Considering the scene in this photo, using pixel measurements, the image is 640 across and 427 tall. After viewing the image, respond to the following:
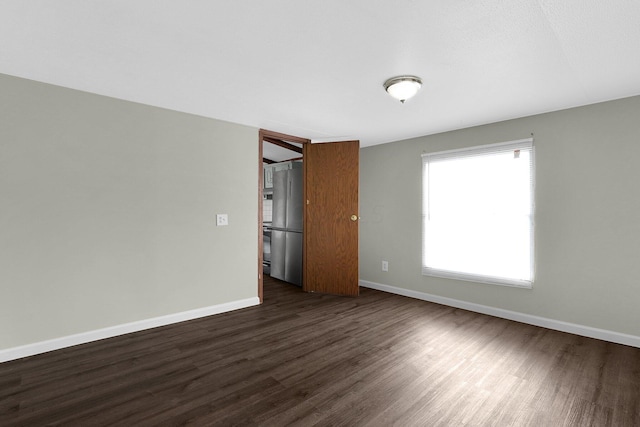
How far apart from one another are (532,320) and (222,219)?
3.60 meters

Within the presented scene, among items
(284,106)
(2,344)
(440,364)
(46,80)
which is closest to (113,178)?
(46,80)

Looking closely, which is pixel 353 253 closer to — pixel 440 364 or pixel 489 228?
pixel 489 228

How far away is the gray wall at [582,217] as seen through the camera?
2.74m

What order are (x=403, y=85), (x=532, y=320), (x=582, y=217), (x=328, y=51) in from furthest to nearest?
1. (x=532, y=320)
2. (x=582, y=217)
3. (x=403, y=85)
4. (x=328, y=51)

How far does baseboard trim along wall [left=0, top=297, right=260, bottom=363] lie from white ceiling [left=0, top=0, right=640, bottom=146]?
7.05ft

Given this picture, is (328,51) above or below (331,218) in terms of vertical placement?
above

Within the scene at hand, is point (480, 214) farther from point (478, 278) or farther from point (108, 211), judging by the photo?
point (108, 211)

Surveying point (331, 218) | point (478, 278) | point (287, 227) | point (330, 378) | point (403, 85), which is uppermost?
point (403, 85)

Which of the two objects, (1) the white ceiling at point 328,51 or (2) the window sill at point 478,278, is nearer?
(1) the white ceiling at point 328,51

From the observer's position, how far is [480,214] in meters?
3.63

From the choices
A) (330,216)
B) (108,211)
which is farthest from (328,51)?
(330,216)

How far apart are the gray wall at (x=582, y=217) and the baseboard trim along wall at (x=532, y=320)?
0.05 meters

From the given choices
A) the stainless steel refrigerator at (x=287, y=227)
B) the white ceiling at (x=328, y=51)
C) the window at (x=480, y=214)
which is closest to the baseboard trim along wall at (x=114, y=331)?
the stainless steel refrigerator at (x=287, y=227)

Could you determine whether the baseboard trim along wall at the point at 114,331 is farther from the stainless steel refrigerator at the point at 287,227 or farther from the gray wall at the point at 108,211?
the stainless steel refrigerator at the point at 287,227
